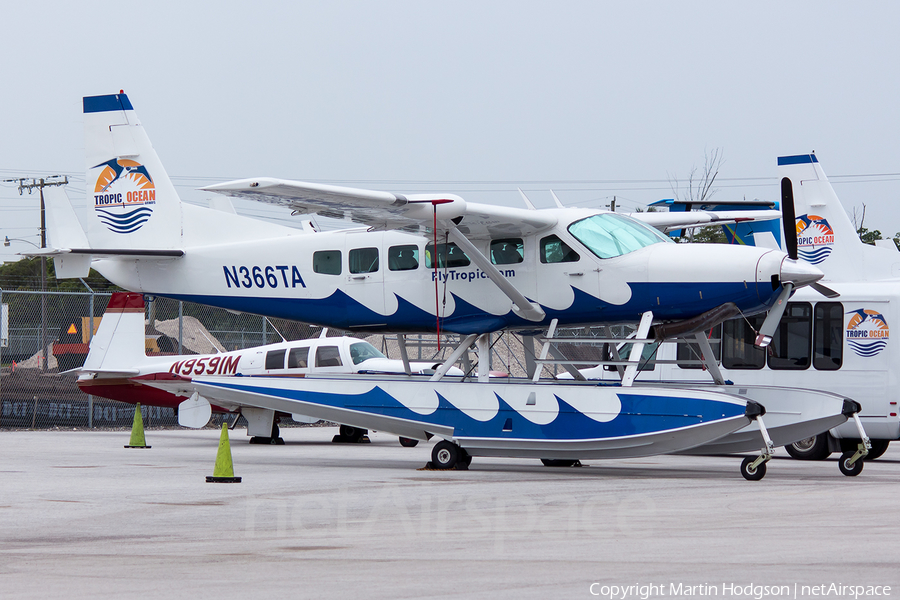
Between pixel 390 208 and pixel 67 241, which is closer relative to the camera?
pixel 390 208

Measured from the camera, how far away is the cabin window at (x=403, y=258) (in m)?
13.5

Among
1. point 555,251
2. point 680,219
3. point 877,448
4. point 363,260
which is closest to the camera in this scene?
point 555,251

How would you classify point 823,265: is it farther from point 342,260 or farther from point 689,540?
point 689,540

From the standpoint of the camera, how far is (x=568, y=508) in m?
8.38

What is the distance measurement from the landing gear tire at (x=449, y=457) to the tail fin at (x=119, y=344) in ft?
28.3

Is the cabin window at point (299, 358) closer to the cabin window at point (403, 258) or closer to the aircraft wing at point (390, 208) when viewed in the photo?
the cabin window at point (403, 258)

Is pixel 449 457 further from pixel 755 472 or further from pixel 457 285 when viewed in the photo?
pixel 755 472

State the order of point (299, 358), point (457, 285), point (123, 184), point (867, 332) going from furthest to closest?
1. point (299, 358)
2. point (123, 184)
3. point (867, 332)
4. point (457, 285)

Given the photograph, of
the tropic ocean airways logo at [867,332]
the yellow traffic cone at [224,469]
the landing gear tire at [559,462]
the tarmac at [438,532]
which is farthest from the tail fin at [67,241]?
the tropic ocean airways logo at [867,332]

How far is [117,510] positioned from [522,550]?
149 inches

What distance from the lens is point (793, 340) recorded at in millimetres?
15375

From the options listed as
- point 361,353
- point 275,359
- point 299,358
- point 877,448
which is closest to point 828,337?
point 877,448

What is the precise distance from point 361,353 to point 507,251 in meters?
6.28

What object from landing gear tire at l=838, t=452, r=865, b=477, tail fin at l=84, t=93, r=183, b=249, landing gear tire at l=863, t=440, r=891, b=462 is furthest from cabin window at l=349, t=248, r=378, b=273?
landing gear tire at l=863, t=440, r=891, b=462
